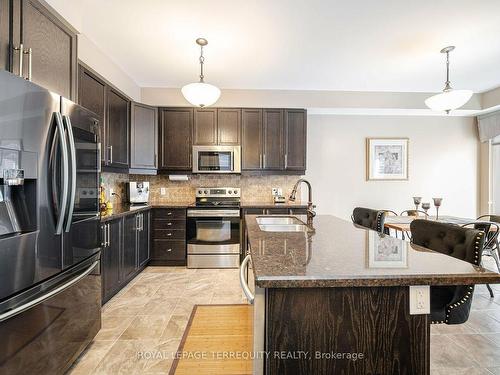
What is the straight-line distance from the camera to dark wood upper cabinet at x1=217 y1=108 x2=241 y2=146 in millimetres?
4016

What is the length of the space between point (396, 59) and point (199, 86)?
2.39 metres

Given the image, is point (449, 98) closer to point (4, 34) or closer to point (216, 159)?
point (216, 159)

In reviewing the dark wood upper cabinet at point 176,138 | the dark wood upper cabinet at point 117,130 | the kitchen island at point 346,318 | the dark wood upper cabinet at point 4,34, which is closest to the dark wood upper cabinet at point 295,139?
the dark wood upper cabinet at point 176,138

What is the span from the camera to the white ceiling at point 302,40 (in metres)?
2.25

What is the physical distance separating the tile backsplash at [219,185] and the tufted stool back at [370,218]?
5.84 feet

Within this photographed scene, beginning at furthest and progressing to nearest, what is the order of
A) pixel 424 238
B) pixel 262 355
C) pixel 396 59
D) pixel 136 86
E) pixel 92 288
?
pixel 136 86 → pixel 396 59 → pixel 92 288 → pixel 424 238 → pixel 262 355

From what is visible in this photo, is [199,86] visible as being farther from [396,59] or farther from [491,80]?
[491,80]

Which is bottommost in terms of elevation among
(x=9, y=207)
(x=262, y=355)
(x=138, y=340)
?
(x=138, y=340)

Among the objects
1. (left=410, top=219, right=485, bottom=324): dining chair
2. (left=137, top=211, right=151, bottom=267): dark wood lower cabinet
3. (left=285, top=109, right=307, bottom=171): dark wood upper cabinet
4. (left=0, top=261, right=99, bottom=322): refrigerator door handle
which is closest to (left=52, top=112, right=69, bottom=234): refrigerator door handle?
(left=0, top=261, right=99, bottom=322): refrigerator door handle

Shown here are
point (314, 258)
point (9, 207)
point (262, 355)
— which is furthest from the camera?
point (9, 207)

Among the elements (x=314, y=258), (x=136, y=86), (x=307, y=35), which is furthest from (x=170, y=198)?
(x=314, y=258)

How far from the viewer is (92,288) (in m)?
1.88

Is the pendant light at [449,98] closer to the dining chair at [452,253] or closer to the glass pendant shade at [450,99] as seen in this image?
the glass pendant shade at [450,99]

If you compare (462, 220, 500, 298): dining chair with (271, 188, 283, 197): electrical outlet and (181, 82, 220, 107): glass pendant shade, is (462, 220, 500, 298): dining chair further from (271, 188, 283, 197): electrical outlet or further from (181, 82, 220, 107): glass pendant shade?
(181, 82, 220, 107): glass pendant shade
